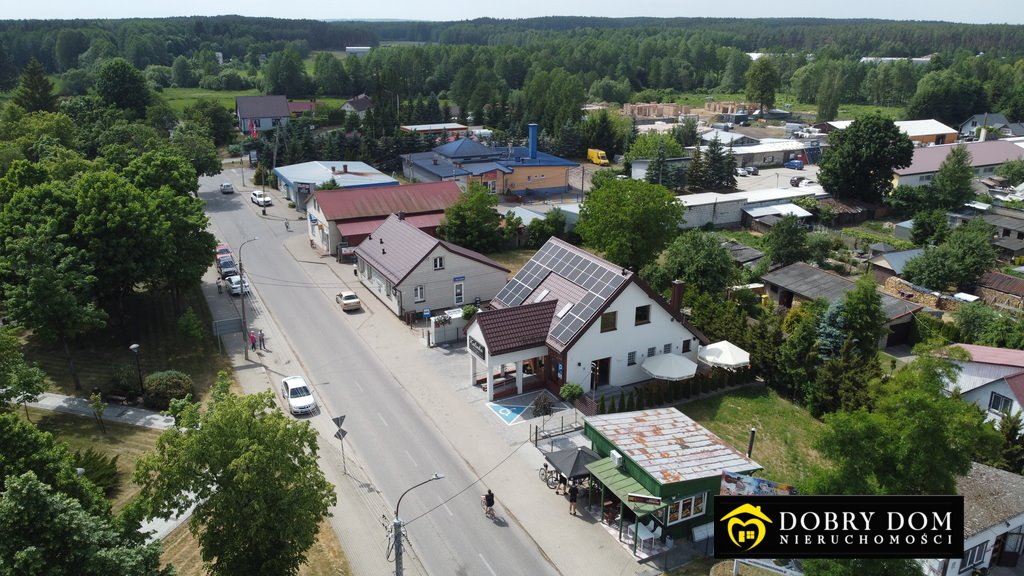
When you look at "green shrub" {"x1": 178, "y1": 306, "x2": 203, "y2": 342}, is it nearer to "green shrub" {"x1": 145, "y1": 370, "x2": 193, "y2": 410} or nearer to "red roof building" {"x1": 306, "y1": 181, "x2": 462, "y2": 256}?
"green shrub" {"x1": 145, "y1": 370, "x2": 193, "y2": 410}

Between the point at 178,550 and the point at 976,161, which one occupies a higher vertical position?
the point at 976,161

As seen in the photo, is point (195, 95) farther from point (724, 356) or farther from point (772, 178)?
point (724, 356)

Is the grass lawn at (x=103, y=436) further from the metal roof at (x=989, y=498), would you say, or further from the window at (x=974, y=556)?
the metal roof at (x=989, y=498)

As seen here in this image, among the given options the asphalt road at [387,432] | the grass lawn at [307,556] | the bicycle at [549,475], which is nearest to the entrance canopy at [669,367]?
the bicycle at [549,475]

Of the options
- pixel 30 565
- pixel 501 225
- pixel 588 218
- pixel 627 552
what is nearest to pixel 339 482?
pixel 627 552

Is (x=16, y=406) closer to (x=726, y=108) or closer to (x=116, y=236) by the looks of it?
(x=116, y=236)
